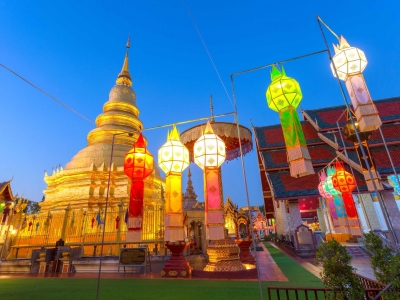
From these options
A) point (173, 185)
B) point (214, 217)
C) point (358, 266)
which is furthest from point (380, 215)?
point (173, 185)

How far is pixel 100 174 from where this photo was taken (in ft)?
56.4

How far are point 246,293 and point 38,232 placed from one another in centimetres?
1322

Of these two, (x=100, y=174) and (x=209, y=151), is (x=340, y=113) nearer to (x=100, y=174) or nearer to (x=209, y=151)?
(x=209, y=151)

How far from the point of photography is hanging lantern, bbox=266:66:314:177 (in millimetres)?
4820

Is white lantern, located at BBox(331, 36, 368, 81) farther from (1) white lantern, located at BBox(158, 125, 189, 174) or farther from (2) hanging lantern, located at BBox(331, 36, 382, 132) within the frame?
(1) white lantern, located at BBox(158, 125, 189, 174)

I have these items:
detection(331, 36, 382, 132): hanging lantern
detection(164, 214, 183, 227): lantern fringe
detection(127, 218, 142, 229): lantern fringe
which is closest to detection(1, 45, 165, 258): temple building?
detection(127, 218, 142, 229): lantern fringe

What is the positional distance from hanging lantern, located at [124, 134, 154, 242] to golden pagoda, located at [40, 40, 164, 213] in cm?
830

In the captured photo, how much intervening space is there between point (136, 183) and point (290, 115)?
5177 millimetres

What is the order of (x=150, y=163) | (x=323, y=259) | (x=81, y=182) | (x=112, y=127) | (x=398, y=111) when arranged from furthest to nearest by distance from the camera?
1. (x=112, y=127)
2. (x=398, y=111)
3. (x=81, y=182)
4. (x=150, y=163)
5. (x=323, y=259)

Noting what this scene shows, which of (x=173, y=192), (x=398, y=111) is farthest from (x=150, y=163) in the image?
(x=398, y=111)

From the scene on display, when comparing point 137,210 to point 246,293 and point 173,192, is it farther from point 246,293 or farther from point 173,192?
point 246,293

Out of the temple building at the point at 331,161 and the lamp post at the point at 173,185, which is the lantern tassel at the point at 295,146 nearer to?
the lamp post at the point at 173,185

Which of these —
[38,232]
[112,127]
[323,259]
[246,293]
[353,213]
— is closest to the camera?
[323,259]

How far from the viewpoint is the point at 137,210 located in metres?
7.19
